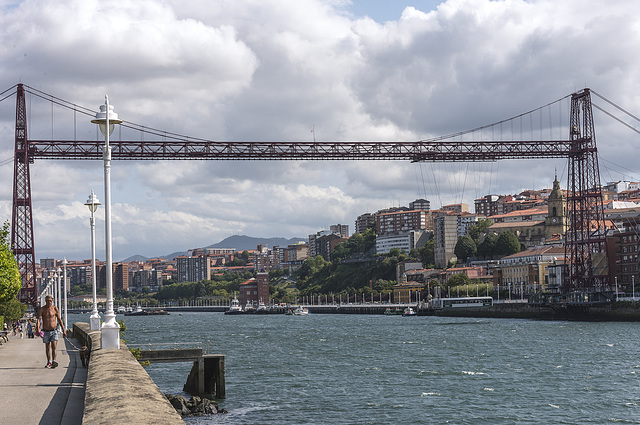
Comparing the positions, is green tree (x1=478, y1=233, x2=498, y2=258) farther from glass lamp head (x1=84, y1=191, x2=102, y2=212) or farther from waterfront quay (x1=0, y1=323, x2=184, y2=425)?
waterfront quay (x1=0, y1=323, x2=184, y2=425)

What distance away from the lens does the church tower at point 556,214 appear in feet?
447

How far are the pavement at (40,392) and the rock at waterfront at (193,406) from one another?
268 cm

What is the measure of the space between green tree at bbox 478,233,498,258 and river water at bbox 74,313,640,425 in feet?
290

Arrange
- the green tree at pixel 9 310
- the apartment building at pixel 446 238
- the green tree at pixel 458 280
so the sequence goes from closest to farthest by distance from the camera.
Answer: the green tree at pixel 9 310, the green tree at pixel 458 280, the apartment building at pixel 446 238

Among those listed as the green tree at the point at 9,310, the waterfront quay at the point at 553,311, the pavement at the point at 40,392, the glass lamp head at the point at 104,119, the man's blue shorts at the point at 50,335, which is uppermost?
the glass lamp head at the point at 104,119

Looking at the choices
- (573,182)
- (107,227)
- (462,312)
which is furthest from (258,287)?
(107,227)

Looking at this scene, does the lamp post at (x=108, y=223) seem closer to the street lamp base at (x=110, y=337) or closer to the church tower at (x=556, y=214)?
the street lamp base at (x=110, y=337)

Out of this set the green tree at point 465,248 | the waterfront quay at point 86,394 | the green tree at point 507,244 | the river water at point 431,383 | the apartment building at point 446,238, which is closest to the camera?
the waterfront quay at point 86,394

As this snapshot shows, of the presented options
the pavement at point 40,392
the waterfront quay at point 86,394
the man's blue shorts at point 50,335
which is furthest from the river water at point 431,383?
the man's blue shorts at point 50,335

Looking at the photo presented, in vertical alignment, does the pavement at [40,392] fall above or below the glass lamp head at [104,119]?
below

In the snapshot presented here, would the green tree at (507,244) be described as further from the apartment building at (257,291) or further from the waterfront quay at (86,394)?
the waterfront quay at (86,394)

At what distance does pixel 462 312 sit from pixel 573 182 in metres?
33.8

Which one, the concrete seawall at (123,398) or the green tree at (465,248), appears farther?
the green tree at (465,248)

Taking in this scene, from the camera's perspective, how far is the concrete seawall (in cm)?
771
